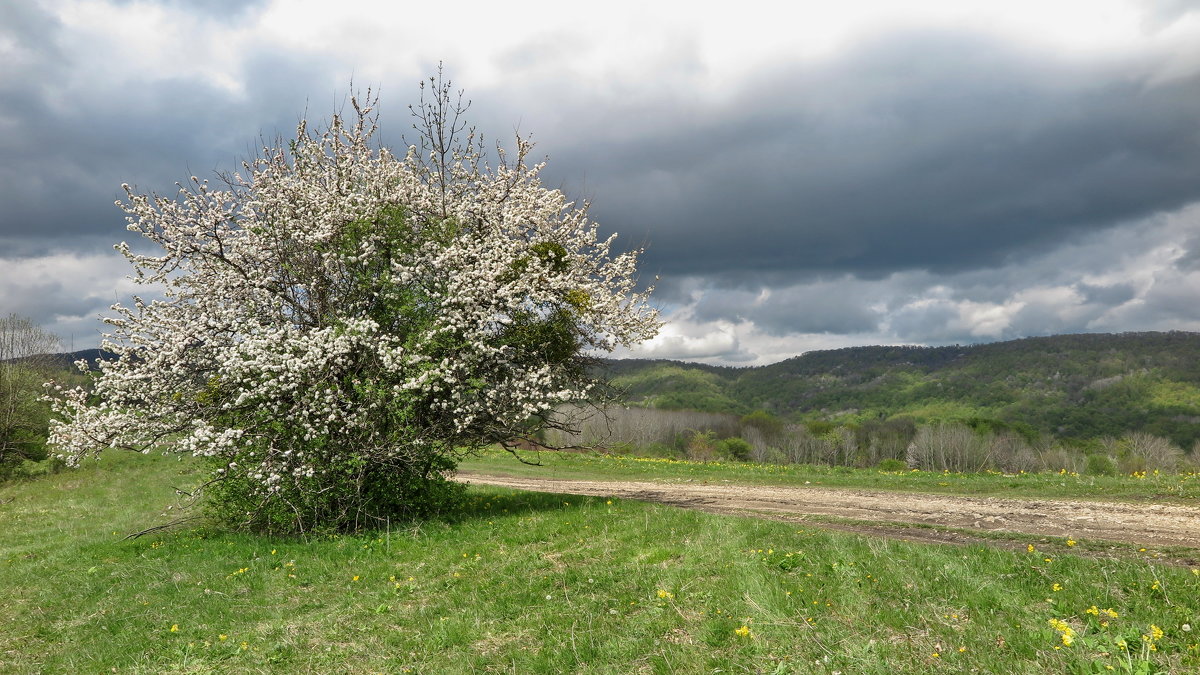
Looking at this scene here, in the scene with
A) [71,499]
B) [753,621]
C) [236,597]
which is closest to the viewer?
[753,621]

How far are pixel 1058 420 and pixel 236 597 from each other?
199m

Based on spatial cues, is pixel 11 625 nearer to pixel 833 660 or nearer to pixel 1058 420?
pixel 833 660

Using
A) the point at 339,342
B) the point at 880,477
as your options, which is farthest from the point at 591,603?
the point at 880,477

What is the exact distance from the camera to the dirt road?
11906 millimetres

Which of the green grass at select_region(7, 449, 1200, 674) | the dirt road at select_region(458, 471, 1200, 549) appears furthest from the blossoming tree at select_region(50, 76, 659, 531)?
the dirt road at select_region(458, 471, 1200, 549)

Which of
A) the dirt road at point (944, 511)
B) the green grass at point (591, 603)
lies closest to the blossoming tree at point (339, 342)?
the green grass at point (591, 603)

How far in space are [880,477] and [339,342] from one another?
18.9m

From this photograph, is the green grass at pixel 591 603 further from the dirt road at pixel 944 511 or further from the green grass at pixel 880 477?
the green grass at pixel 880 477

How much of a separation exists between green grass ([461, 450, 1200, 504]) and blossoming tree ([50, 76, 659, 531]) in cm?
783

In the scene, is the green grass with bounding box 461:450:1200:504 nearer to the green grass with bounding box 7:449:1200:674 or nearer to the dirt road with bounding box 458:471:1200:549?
the dirt road with bounding box 458:471:1200:549

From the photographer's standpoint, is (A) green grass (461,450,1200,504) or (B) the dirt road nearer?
(B) the dirt road

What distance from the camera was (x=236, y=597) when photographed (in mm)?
11484

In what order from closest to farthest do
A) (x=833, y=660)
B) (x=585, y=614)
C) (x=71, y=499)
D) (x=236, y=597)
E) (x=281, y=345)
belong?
(x=833, y=660) → (x=585, y=614) → (x=236, y=597) → (x=281, y=345) → (x=71, y=499)

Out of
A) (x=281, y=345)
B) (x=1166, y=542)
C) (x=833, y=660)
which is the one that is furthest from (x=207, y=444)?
(x=1166, y=542)
